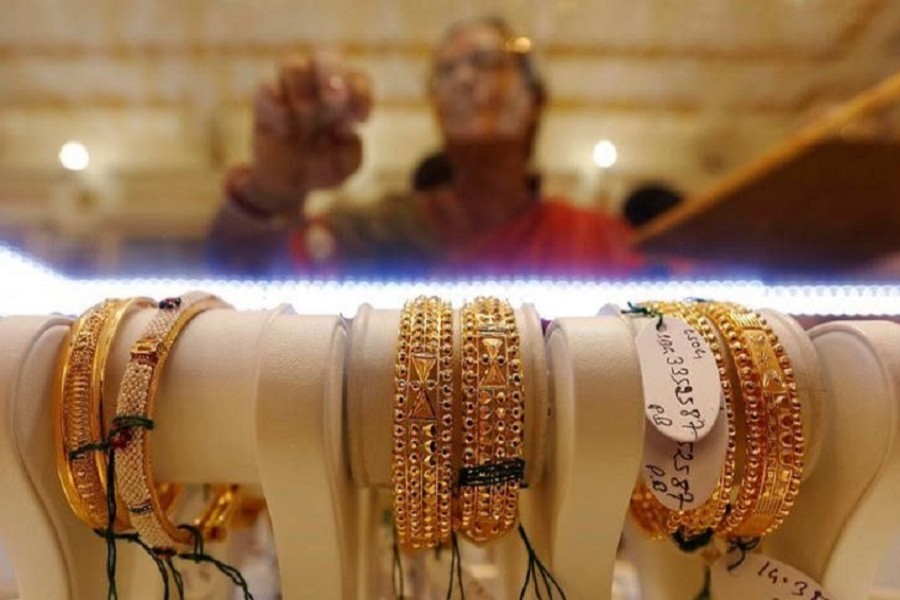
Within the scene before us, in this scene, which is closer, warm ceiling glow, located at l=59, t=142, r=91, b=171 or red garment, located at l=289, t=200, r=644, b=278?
red garment, located at l=289, t=200, r=644, b=278

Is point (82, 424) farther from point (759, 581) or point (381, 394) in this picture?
point (759, 581)

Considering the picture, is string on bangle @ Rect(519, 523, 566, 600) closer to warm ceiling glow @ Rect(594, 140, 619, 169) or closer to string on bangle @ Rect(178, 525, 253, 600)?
string on bangle @ Rect(178, 525, 253, 600)

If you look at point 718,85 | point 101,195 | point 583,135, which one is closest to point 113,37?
point 101,195

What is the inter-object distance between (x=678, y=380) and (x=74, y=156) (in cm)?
150

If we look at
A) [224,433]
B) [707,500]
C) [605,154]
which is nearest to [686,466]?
[707,500]

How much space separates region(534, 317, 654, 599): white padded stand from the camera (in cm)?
30

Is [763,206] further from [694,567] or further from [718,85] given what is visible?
[694,567]

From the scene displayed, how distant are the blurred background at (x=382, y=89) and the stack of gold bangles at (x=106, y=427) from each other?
1028 mm

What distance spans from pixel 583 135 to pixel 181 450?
4.20 feet

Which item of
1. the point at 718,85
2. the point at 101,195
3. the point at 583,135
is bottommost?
the point at 101,195

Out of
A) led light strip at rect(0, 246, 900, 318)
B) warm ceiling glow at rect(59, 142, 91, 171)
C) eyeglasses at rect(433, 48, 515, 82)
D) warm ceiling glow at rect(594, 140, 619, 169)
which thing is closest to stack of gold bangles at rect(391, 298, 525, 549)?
led light strip at rect(0, 246, 900, 318)

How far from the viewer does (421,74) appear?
1.43 m

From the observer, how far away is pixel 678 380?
0.32 m

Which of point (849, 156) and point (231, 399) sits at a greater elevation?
point (849, 156)
